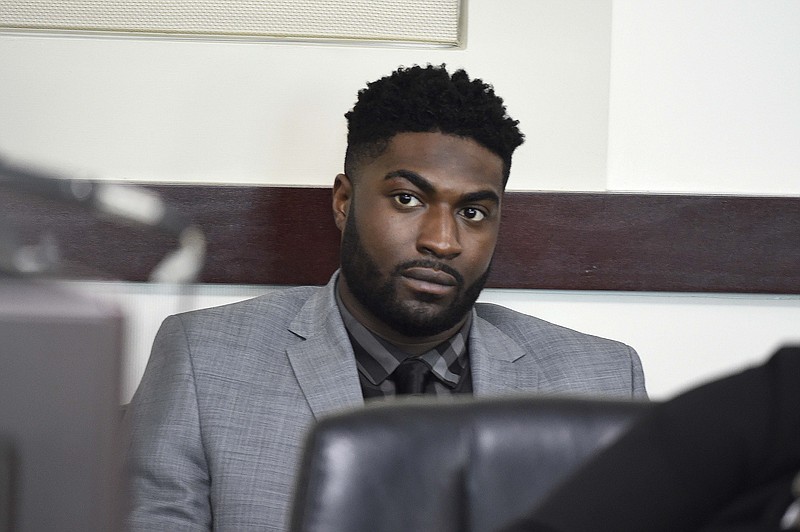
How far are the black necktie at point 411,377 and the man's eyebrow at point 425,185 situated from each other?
0.27 m

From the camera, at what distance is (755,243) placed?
5.78 feet

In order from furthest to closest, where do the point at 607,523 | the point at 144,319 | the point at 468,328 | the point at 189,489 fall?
the point at 468,328 → the point at 144,319 → the point at 189,489 → the point at 607,523

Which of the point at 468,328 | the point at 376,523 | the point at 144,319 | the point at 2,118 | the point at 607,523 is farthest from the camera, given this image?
the point at 2,118

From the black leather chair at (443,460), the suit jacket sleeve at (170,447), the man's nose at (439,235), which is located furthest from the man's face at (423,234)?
the black leather chair at (443,460)

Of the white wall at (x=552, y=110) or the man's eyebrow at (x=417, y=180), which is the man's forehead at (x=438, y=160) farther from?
the white wall at (x=552, y=110)

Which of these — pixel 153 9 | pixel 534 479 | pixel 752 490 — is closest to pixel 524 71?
pixel 153 9

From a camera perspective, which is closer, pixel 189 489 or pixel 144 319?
pixel 189 489

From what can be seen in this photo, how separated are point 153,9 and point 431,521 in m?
1.23

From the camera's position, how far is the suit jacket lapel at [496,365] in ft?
5.05

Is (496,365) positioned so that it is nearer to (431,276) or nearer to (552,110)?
(431,276)

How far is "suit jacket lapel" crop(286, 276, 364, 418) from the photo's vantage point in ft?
4.73

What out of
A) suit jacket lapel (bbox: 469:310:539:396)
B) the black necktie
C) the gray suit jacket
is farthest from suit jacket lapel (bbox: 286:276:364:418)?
suit jacket lapel (bbox: 469:310:539:396)

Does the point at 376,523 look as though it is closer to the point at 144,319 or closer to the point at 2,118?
the point at 144,319

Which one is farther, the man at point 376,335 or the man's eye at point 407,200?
the man's eye at point 407,200
